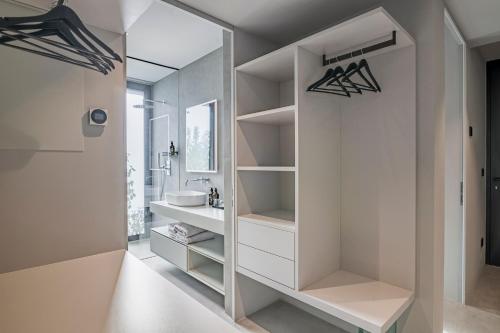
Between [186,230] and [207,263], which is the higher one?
[186,230]

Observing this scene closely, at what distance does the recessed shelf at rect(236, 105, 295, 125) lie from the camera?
1767 millimetres

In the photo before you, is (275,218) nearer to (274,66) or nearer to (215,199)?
(274,66)

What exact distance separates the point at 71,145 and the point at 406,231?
1920 mm

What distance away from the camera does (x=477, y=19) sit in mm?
2094

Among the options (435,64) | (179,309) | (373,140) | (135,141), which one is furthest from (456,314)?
(135,141)

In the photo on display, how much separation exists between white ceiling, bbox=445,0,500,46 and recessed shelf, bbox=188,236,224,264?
8.75 ft

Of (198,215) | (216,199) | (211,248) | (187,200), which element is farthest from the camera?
(216,199)

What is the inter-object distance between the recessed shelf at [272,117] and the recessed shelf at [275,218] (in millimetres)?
745

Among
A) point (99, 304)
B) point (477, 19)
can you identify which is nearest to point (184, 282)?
point (99, 304)

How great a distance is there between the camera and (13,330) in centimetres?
65

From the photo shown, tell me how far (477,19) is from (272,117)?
180cm

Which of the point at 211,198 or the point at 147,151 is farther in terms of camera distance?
the point at 147,151

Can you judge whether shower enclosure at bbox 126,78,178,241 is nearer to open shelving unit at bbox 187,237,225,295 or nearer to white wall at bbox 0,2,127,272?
open shelving unit at bbox 187,237,225,295

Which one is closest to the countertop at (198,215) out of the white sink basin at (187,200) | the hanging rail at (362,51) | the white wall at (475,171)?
the white sink basin at (187,200)
